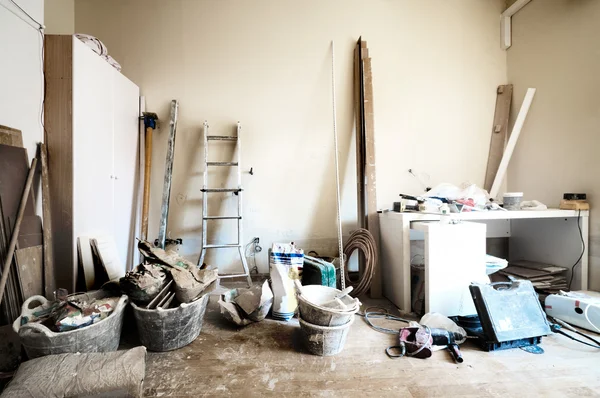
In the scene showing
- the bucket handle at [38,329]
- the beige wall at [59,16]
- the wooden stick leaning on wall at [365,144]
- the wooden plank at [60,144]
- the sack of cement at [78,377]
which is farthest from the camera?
the wooden stick leaning on wall at [365,144]

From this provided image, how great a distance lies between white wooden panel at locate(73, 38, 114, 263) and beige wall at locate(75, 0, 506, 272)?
1.50 feet

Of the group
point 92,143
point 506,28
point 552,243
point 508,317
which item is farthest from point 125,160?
point 506,28

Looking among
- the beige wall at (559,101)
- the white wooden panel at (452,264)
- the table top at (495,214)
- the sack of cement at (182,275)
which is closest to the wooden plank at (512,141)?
the beige wall at (559,101)

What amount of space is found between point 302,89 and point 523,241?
9.12 feet

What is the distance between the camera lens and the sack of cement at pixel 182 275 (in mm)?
1430

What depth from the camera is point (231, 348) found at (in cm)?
145

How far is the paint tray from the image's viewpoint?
1.40 m

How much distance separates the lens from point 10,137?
4.90 ft

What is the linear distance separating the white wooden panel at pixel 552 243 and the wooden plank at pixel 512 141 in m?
0.44

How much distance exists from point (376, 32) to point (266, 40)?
1.17 metres

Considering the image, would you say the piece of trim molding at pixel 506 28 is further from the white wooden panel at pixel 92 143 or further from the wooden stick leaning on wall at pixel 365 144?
the white wooden panel at pixel 92 143

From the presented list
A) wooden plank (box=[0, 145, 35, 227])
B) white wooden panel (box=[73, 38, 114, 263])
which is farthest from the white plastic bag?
wooden plank (box=[0, 145, 35, 227])

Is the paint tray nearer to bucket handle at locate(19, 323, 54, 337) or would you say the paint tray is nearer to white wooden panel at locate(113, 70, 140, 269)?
bucket handle at locate(19, 323, 54, 337)

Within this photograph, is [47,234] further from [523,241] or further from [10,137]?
[523,241]
